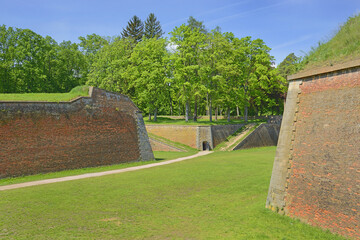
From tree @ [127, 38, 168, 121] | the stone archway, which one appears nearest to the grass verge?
the stone archway

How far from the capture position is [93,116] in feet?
67.9

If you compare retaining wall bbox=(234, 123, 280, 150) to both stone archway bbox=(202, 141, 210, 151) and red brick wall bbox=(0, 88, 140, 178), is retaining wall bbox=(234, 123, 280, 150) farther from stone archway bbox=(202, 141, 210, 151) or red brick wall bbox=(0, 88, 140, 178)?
red brick wall bbox=(0, 88, 140, 178)

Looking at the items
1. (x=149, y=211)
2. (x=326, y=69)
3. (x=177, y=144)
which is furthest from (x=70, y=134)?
(x=177, y=144)

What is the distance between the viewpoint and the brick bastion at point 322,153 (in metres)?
7.78

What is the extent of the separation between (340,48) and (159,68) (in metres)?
32.1

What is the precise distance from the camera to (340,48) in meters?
10.1

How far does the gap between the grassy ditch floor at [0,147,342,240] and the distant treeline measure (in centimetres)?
2413

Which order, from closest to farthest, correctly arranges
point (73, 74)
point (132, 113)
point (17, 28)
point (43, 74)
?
1. point (132, 113)
2. point (17, 28)
3. point (43, 74)
4. point (73, 74)

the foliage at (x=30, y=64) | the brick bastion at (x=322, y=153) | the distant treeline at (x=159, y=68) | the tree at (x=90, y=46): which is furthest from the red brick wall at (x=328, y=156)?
the tree at (x=90, y=46)

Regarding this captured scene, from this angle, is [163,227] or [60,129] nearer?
[163,227]

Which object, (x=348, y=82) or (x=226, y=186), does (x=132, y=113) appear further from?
(x=348, y=82)

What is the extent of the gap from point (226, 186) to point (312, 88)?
6.85 m

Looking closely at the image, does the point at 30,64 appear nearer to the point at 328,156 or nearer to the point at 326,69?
the point at 326,69

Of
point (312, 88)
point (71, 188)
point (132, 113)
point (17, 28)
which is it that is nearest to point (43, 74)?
point (17, 28)
